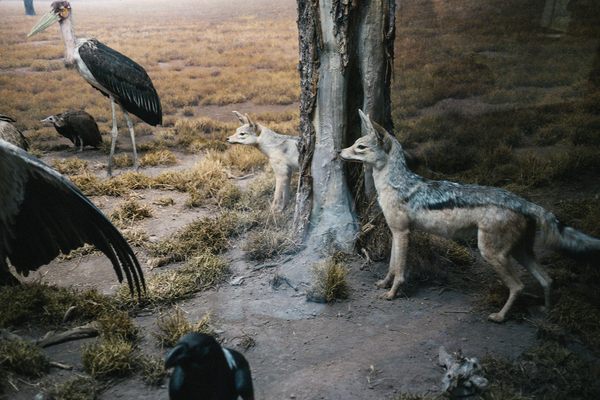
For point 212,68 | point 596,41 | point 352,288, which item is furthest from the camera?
point 212,68

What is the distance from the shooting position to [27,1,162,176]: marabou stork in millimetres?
6152

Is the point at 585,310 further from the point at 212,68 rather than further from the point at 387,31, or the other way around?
the point at 212,68

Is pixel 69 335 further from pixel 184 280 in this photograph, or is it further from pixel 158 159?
pixel 158 159

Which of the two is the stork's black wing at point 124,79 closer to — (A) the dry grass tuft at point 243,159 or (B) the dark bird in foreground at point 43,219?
(A) the dry grass tuft at point 243,159

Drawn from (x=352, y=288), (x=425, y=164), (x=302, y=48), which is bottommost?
(x=352, y=288)

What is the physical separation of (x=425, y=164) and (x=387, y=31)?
1.93 metres

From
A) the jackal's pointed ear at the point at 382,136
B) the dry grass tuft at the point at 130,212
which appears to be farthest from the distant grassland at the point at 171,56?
the jackal's pointed ear at the point at 382,136

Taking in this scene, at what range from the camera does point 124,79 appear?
21.4ft

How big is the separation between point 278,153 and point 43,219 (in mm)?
2607

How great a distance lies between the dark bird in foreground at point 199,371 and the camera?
6.97 ft

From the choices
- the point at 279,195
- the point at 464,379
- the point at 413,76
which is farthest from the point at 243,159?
the point at 464,379

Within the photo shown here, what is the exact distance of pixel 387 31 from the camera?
4.21 metres

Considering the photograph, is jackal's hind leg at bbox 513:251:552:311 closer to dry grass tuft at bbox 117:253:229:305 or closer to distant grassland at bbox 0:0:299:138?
dry grass tuft at bbox 117:253:229:305

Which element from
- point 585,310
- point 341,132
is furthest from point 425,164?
point 585,310
